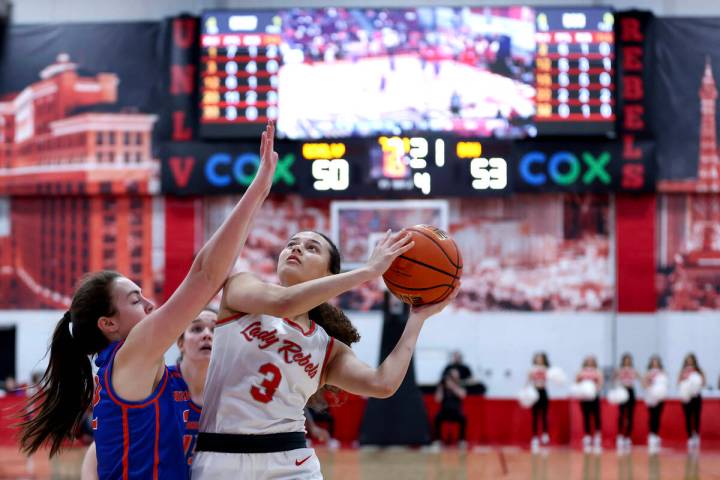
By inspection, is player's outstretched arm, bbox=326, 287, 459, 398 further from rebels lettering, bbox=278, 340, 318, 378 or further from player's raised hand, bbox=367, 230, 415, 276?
player's raised hand, bbox=367, 230, 415, 276

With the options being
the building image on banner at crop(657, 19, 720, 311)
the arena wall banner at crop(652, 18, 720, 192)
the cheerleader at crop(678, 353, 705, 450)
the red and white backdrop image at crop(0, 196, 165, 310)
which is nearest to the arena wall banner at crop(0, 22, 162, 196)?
the red and white backdrop image at crop(0, 196, 165, 310)

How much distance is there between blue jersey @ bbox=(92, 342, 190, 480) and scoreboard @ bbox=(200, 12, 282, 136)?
10.3 meters

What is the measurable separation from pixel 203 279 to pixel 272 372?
735 millimetres

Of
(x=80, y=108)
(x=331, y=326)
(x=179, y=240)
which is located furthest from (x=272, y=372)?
(x=80, y=108)

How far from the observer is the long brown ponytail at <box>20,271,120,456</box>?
2922mm

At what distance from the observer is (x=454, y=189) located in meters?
10.0

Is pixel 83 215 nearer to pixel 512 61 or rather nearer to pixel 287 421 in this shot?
pixel 512 61

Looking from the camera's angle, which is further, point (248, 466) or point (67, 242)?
point (67, 242)

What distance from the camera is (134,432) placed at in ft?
9.21

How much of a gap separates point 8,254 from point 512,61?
851cm

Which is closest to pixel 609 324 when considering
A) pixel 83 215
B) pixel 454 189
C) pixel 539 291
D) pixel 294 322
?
pixel 539 291

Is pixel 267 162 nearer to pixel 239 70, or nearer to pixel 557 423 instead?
pixel 239 70

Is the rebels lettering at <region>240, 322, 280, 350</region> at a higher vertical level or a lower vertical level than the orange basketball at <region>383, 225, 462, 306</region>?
lower

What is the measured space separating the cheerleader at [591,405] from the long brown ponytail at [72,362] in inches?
443
